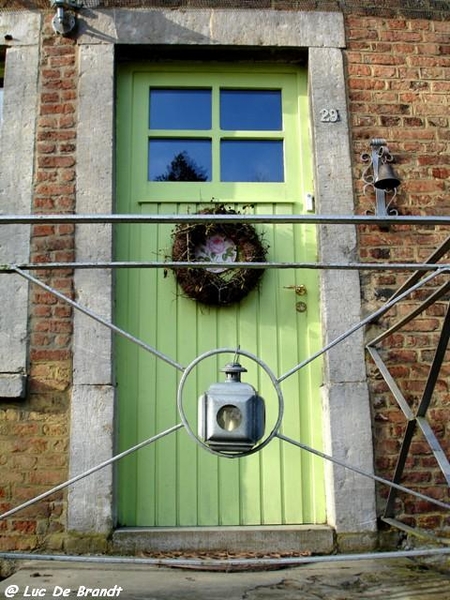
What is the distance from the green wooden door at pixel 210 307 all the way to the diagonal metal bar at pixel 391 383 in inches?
16.9

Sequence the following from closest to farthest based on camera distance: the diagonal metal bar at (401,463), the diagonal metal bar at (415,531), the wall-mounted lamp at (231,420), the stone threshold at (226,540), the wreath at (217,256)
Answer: the wall-mounted lamp at (231,420) < the diagonal metal bar at (415,531) < the diagonal metal bar at (401,463) < the stone threshold at (226,540) < the wreath at (217,256)

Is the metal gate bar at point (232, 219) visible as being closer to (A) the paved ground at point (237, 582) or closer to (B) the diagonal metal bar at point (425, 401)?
(B) the diagonal metal bar at point (425, 401)

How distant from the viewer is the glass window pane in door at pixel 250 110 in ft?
14.5

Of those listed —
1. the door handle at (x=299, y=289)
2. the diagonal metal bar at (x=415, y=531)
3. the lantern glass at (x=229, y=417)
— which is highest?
the door handle at (x=299, y=289)

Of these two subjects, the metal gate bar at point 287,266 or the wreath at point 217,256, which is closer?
the metal gate bar at point 287,266

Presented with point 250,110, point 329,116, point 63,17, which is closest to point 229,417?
point 329,116

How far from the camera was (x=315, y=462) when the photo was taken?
3910 millimetres

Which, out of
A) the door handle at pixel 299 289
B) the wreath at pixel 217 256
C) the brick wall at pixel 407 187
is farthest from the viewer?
the door handle at pixel 299 289

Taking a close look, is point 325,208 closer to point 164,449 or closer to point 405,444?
point 405,444

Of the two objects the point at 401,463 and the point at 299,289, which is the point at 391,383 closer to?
the point at 401,463

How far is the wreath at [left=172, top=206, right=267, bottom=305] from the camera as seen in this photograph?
3986 mm

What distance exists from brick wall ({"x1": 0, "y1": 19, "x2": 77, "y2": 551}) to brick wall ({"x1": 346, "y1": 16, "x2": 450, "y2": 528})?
1.84 m

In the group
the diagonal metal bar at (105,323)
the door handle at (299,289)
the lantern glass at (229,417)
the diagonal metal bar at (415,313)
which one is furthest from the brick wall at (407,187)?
the diagonal metal bar at (105,323)

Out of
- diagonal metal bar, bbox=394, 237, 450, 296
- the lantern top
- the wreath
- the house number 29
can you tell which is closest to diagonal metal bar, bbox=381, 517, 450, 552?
diagonal metal bar, bbox=394, 237, 450, 296
